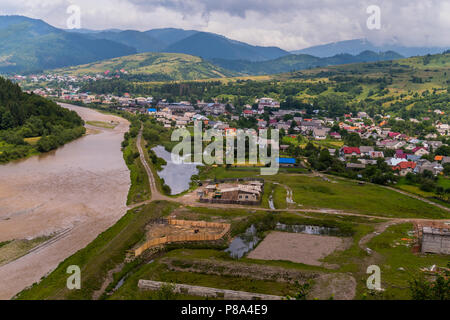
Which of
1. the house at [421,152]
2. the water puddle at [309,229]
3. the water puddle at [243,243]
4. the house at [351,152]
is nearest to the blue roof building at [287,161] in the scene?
the house at [351,152]

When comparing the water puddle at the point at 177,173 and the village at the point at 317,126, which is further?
the village at the point at 317,126

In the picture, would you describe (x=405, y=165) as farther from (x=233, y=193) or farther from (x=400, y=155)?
(x=233, y=193)

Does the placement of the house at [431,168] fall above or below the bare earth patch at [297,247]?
above

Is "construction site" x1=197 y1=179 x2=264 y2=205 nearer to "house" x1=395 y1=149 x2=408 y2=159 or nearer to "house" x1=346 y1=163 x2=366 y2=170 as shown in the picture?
"house" x1=346 y1=163 x2=366 y2=170

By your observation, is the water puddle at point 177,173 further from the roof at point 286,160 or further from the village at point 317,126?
the village at point 317,126

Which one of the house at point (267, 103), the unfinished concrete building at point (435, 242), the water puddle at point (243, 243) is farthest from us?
the house at point (267, 103)

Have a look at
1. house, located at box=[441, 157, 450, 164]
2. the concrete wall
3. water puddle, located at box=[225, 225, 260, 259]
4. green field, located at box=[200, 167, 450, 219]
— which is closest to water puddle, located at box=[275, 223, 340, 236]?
water puddle, located at box=[225, 225, 260, 259]

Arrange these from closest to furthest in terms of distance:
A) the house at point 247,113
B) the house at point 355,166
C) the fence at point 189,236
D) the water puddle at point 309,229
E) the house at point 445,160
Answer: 1. the fence at point 189,236
2. the water puddle at point 309,229
3. the house at point 355,166
4. the house at point 445,160
5. the house at point 247,113

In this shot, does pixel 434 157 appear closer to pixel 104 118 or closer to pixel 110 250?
pixel 110 250
